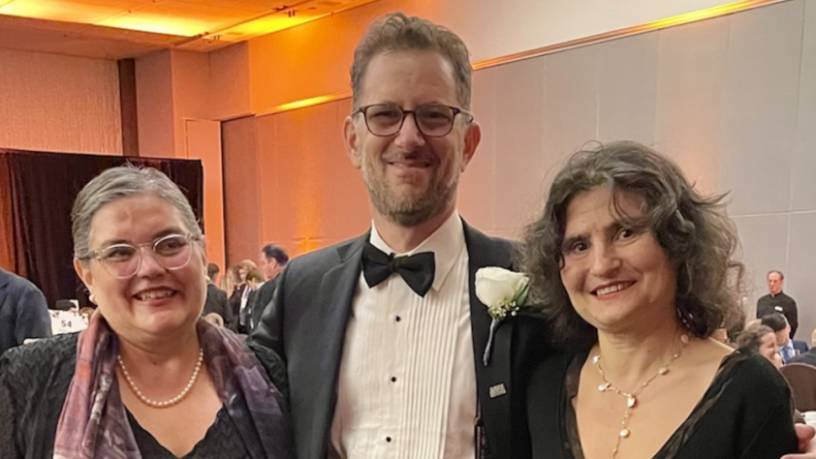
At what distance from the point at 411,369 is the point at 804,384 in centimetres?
352

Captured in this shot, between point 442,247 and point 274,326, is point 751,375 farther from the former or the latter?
point 274,326

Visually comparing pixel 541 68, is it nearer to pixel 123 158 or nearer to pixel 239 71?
pixel 239 71

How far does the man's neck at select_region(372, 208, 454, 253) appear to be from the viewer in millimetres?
1935

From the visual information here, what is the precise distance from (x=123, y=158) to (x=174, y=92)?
4.19 feet

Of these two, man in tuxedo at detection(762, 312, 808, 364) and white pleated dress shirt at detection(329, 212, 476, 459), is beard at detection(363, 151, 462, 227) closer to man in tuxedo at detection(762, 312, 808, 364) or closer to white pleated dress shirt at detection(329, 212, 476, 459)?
white pleated dress shirt at detection(329, 212, 476, 459)

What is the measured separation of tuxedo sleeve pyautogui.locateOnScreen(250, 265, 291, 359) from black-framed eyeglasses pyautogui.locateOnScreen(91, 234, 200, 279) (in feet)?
1.20

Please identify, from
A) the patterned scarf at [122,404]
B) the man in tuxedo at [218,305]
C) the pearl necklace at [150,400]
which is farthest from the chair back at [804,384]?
the man in tuxedo at [218,305]

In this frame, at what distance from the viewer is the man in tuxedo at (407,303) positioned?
6.02 ft

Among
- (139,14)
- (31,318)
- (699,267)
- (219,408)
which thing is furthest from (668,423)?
(139,14)

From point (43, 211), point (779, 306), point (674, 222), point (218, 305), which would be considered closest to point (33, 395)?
point (674, 222)

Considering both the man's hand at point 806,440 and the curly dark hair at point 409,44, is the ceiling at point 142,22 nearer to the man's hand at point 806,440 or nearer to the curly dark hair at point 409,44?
the curly dark hair at point 409,44

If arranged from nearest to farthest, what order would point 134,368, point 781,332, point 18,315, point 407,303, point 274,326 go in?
point 134,368, point 407,303, point 274,326, point 18,315, point 781,332

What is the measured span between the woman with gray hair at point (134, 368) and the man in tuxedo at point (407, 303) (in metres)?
0.17

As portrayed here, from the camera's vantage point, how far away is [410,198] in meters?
1.85
